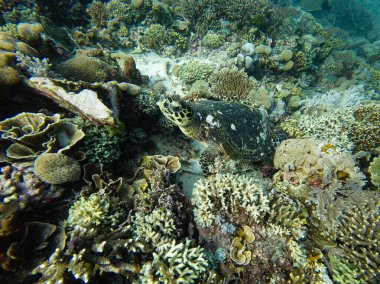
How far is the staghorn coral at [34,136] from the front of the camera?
2924 mm

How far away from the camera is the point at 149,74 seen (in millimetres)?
6848

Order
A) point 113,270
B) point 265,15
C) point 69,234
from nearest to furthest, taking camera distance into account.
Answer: point 113,270 → point 69,234 → point 265,15

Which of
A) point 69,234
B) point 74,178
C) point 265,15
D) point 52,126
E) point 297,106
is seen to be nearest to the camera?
point 69,234

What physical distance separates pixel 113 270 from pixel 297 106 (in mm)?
6795

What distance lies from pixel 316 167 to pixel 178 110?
279cm

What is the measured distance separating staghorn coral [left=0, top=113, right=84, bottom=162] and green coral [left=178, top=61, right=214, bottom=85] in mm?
3946

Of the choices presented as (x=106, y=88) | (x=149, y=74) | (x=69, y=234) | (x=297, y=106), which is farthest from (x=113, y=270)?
(x=297, y=106)

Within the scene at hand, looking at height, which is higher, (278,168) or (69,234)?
(278,168)

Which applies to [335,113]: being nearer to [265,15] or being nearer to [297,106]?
[297,106]

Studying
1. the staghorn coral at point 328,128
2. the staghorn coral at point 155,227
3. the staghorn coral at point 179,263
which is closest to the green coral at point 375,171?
the staghorn coral at point 328,128

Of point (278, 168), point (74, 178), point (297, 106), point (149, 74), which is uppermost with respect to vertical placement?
point (297, 106)

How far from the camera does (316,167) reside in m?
3.80

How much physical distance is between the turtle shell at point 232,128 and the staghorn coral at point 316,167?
0.51 metres

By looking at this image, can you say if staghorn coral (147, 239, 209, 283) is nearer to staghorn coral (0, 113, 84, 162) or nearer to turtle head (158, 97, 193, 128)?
turtle head (158, 97, 193, 128)
